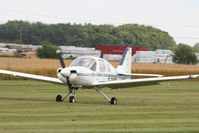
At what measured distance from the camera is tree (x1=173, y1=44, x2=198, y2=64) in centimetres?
11644

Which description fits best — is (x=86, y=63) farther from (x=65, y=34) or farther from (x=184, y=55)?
(x=65, y=34)

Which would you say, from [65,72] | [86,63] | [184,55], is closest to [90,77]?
[86,63]

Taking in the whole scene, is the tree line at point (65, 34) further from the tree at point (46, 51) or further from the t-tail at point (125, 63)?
the t-tail at point (125, 63)

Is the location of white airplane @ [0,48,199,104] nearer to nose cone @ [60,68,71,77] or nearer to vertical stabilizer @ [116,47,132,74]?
nose cone @ [60,68,71,77]

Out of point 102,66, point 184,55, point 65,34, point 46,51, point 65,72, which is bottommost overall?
point 65,72

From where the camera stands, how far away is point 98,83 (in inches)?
842

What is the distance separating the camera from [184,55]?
4648 inches

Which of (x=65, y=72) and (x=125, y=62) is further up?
(x=125, y=62)

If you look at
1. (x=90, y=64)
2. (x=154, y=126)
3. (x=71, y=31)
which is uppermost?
(x=71, y=31)

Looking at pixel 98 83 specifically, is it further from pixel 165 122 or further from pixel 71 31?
pixel 71 31

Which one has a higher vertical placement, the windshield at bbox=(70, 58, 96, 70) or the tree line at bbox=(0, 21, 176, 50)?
the tree line at bbox=(0, 21, 176, 50)

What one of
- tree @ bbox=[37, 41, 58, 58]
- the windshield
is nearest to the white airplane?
the windshield

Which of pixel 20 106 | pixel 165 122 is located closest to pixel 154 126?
pixel 165 122

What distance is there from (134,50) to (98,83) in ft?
333
